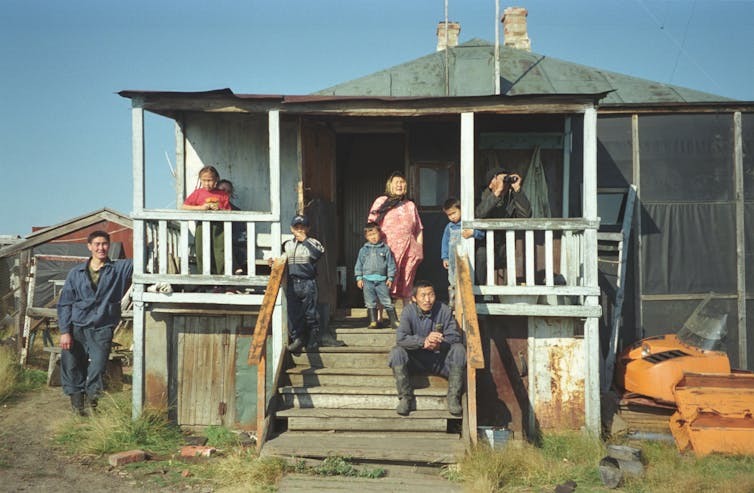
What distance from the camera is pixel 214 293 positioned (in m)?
7.99

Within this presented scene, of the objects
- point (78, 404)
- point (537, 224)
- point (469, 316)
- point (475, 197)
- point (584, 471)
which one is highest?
point (475, 197)

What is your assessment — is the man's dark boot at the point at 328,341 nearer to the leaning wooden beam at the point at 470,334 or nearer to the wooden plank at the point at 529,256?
the leaning wooden beam at the point at 470,334

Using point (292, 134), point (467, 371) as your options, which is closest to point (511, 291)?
point (467, 371)

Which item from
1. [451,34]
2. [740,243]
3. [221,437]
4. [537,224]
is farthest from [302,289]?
[451,34]

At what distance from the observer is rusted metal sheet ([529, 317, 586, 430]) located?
26.0 ft

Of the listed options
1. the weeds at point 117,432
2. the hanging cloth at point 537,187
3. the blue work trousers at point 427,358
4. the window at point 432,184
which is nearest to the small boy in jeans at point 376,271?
the blue work trousers at point 427,358

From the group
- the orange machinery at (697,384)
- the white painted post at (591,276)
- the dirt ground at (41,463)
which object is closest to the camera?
the dirt ground at (41,463)

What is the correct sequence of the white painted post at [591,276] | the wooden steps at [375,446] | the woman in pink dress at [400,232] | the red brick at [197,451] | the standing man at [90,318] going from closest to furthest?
the wooden steps at [375,446]
the red brick at [197,451]
the white painted post at [591,276]
the standing man at [90,318]
the woman in pink dress at [400,232]

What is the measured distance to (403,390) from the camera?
23.5 feet

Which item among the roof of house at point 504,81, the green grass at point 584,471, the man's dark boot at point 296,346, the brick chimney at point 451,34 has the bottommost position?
the green grass at point 584,471

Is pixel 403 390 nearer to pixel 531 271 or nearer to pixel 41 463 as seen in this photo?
pixel 531 271

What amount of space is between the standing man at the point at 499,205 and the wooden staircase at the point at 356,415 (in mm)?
1487

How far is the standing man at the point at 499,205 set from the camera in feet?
26.3

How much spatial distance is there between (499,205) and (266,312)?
10.0 feet
